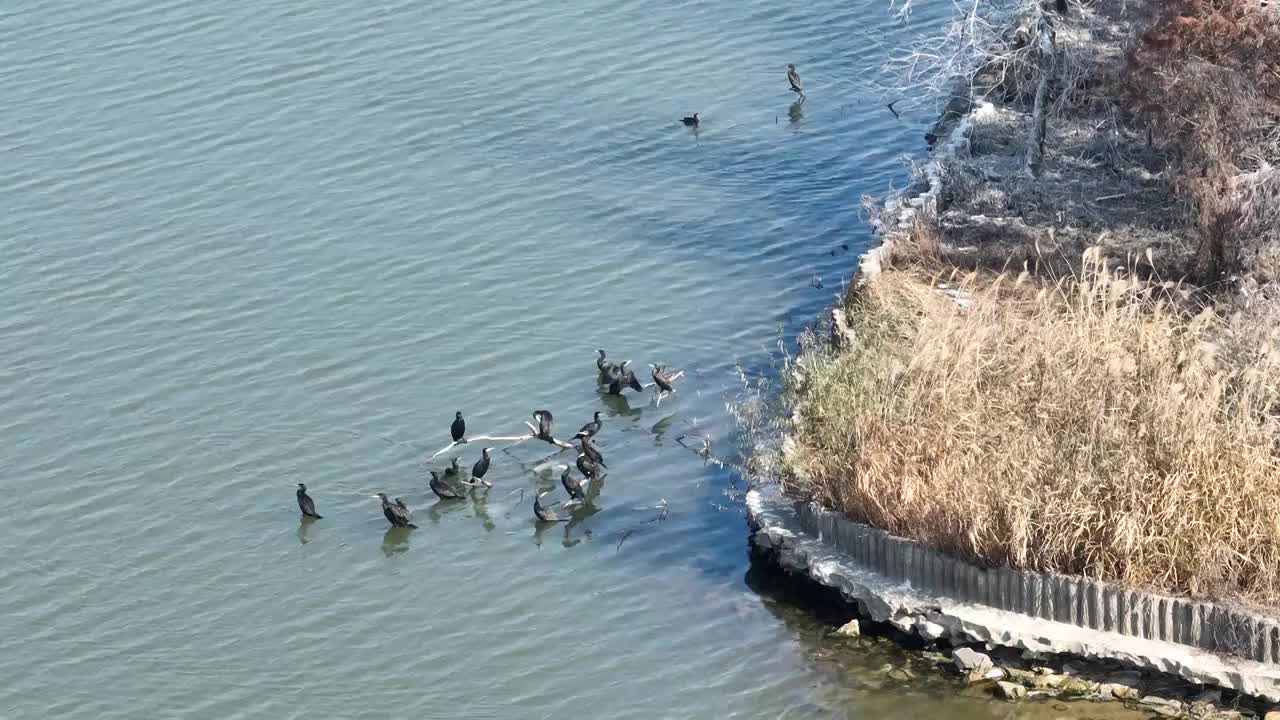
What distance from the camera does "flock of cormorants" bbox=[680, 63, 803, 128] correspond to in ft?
105

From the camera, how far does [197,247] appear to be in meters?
29.2

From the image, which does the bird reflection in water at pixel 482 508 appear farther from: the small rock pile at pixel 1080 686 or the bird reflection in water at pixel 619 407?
the small rock pile at pixel 1080 686

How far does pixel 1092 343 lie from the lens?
727 inches

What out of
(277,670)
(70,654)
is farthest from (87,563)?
(277,670)

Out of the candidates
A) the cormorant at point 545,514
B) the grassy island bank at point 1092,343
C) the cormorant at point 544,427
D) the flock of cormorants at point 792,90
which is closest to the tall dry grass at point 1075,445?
the grassy island bank at point 1092,343

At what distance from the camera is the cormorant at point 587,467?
21984mm

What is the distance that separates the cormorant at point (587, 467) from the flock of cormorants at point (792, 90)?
11.0 meters

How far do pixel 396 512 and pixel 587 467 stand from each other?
2230 mm

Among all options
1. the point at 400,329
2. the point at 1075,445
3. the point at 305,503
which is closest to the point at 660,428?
the point at 305,503

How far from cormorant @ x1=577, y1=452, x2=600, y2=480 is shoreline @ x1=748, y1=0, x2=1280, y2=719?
242cm

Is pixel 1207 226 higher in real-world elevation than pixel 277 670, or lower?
higher

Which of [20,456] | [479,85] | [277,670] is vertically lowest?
[277,670]

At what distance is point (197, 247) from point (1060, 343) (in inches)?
596

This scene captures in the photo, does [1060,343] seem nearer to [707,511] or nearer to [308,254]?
[707,511]
